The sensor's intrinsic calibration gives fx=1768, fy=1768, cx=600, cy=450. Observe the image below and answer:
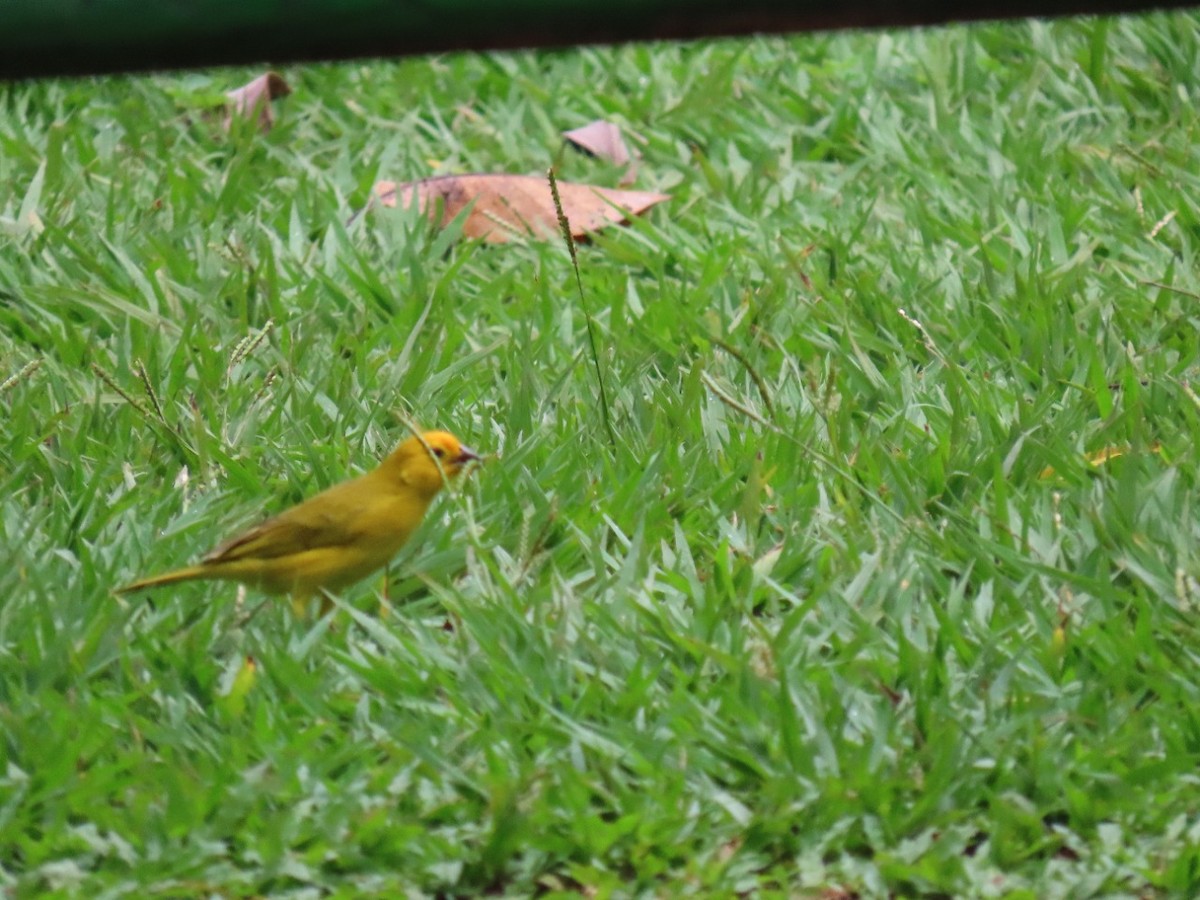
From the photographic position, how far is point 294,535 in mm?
3273

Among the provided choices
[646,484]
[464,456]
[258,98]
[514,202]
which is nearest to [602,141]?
[514,202]

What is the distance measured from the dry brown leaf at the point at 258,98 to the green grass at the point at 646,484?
0.24 ft

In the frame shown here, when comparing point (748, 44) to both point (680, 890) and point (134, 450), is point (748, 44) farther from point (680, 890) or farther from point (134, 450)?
point (680, 890)

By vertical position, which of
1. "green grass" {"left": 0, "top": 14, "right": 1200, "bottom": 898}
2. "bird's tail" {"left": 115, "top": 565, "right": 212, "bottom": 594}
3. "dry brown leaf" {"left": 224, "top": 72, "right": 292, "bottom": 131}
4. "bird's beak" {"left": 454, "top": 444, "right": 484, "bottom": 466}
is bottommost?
"green grass" {"left": 0, "top": 14, "right": 1200, "bottom": 898}

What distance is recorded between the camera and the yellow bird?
10.7ft

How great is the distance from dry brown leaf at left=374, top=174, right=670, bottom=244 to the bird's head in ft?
6.36

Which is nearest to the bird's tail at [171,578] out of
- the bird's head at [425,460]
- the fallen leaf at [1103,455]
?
the bird's head at [425,460]

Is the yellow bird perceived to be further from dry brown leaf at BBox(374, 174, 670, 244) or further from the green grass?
dry brown leaf at BBox(374, 174, 670, 244)

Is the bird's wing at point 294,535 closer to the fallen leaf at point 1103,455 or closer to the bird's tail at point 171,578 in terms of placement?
the bird's tail at point 171,578

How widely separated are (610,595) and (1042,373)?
1.49 meters

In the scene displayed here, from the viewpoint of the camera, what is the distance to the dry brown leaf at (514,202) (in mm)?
5324

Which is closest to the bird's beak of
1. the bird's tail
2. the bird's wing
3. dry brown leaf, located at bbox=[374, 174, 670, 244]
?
the bird's wing

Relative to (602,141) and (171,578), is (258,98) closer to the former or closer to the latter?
(602,141)

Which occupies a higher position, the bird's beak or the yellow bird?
the bird's beak
